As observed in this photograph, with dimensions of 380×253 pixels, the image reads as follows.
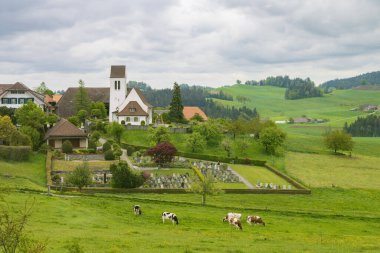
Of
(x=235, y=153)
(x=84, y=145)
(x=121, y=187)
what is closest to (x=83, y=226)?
(x=121, y=187)

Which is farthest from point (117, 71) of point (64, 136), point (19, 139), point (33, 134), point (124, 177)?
point (124, 177)

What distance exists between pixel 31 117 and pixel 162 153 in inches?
962

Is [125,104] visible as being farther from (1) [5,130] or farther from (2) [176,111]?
(1) [5,130]

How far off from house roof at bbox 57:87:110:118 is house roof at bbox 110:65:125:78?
819cm

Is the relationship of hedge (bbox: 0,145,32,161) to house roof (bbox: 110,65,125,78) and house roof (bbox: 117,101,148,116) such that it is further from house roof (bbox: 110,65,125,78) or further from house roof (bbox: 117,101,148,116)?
house roof (bbox: 110,65,125,78)

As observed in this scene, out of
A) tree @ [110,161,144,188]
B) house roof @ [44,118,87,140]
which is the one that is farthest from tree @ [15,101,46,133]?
tree @ [110,161,144,188]

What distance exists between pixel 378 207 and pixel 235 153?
1475 inches

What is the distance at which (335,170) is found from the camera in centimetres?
7981

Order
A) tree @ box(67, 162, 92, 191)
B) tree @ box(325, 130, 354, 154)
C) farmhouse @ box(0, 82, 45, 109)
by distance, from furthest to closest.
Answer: tree @ box(325, 130, 354, 154)
farmhouse @ box(0, 82, 45, 109)
tree @ box(67, 162, 92, 191)

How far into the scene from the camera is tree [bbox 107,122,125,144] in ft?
284

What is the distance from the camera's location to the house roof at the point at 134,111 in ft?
322

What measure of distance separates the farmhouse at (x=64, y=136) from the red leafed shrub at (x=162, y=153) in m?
14.9

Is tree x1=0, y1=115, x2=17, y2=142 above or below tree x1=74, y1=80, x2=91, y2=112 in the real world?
below

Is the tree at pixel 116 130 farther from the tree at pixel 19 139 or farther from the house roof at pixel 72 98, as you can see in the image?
the house roof at pixel 72 98
